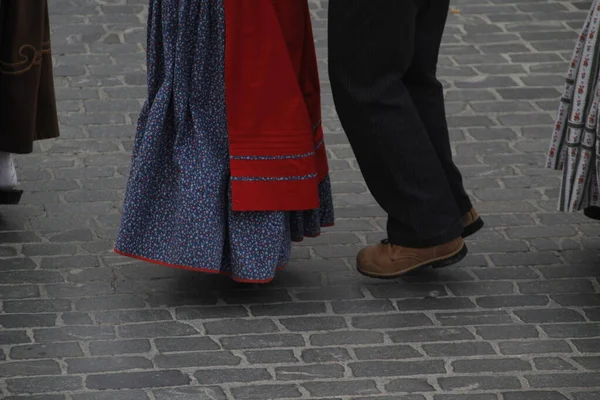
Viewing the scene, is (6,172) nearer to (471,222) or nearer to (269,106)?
(269,106)

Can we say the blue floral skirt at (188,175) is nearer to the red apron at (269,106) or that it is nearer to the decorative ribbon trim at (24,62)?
the red apron at (269,106)

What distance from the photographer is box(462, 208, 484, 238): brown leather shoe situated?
4.59m

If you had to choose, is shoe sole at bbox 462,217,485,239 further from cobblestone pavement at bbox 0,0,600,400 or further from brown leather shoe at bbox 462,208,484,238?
cobblestone pavement at bbox 0,0,600,400

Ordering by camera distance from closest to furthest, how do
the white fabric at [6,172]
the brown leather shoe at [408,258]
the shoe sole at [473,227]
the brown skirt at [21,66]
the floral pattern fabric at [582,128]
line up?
the floral pattern fabric at [582,128] < the brown leather shoe at [408,258] < the brown skirt at [21,66] < the shoe sole at [473,227] < the white fabric at [6,172]

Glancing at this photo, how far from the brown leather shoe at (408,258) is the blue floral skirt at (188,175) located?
1.15 ft

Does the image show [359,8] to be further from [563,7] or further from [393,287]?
[563,7]

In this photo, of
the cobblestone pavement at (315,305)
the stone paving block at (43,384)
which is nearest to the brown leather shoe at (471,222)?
the cobblestone pavement at (315,305)

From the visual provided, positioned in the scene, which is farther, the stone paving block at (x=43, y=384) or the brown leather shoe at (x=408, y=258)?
the brown leather shoe at (x=408, y=258)

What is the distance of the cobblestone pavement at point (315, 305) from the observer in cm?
379

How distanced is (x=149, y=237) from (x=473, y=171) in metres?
1.64

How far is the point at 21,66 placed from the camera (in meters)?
4.54

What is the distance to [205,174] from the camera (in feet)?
13.5

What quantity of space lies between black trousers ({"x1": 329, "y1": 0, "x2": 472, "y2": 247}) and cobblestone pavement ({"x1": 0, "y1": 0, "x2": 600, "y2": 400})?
0.27 meters

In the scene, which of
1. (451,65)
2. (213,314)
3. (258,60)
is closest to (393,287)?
(213,314)
